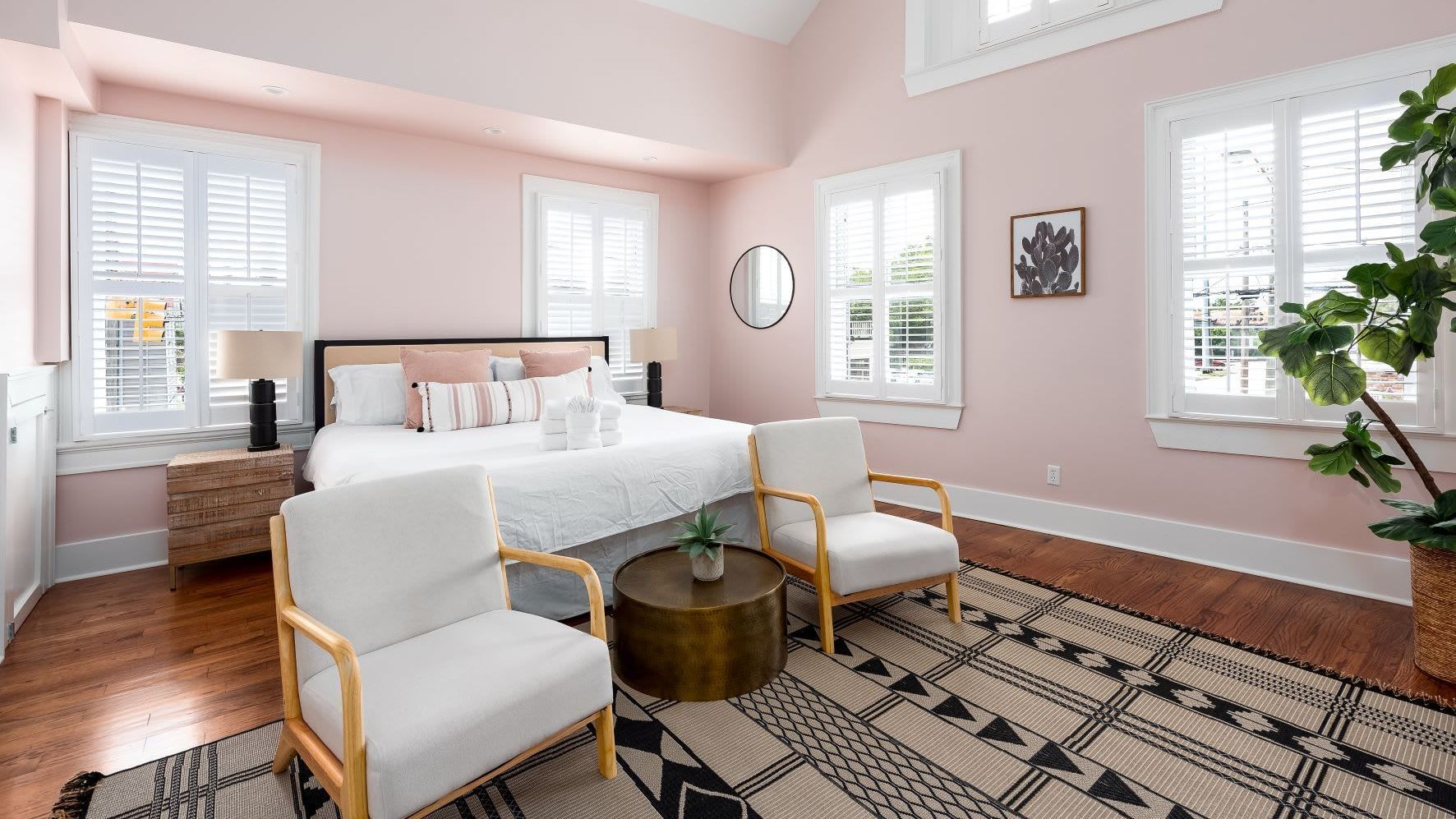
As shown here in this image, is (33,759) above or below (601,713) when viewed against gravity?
below

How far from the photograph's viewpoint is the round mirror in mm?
5953

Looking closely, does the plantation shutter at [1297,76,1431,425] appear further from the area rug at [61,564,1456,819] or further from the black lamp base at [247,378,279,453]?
the black lamp base at [247,378,279,453]

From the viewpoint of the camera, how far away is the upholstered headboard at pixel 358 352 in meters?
4.34

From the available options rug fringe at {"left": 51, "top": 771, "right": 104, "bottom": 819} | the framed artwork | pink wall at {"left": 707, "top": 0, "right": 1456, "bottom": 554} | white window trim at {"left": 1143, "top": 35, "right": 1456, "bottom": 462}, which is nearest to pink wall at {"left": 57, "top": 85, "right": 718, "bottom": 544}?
pink wall at {"left": 707, "top": 0, "right": 1456, "bottom": 554}

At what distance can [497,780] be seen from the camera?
1.98 m

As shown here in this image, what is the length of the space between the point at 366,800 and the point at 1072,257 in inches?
171

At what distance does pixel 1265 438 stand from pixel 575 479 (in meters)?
3.51

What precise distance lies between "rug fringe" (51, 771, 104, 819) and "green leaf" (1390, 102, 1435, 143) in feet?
16.0

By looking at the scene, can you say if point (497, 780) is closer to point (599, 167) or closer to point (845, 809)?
point (845, 809)

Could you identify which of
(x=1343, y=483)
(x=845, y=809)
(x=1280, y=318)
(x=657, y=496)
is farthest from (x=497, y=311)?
(x=1343, y=483)

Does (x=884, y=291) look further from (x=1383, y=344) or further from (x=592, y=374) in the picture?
(x=1383, y=344)

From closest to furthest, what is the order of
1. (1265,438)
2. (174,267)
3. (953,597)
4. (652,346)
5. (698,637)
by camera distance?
(698,637) → (953,597) → (1265,438) → (174,267) → (652,346)

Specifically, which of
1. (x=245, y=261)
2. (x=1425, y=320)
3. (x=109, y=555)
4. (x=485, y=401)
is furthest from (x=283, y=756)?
(x=1425, y=320)

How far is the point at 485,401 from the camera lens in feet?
13.2
